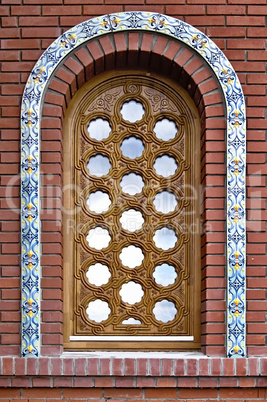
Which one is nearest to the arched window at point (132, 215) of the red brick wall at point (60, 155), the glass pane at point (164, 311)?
the glass pane at point (164, 311)

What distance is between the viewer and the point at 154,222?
12.5ft

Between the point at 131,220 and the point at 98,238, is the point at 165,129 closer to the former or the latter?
the point at 131,220

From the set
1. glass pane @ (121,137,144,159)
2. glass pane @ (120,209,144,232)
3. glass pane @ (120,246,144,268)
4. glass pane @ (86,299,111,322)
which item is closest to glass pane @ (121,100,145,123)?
glass pane @ (121,137,144,159)

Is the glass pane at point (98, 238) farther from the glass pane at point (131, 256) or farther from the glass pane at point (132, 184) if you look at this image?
the glass pane at point (132, 184)

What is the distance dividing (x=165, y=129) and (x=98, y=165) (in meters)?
0.58

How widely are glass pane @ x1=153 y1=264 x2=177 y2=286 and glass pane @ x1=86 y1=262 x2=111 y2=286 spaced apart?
14.0 inches

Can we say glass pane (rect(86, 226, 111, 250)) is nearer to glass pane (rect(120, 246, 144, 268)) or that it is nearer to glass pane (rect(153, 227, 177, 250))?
glass pane (rect(120, 246, 144, 268))

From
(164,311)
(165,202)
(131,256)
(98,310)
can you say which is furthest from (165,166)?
(98,310)

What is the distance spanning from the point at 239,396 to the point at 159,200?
4.85ft

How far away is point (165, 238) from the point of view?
3.83 m

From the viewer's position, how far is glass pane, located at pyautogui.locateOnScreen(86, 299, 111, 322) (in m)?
3.76

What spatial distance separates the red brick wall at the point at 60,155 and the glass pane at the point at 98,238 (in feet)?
0.95

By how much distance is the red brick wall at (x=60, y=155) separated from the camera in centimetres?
356

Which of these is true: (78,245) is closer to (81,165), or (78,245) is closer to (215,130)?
(81,165)
